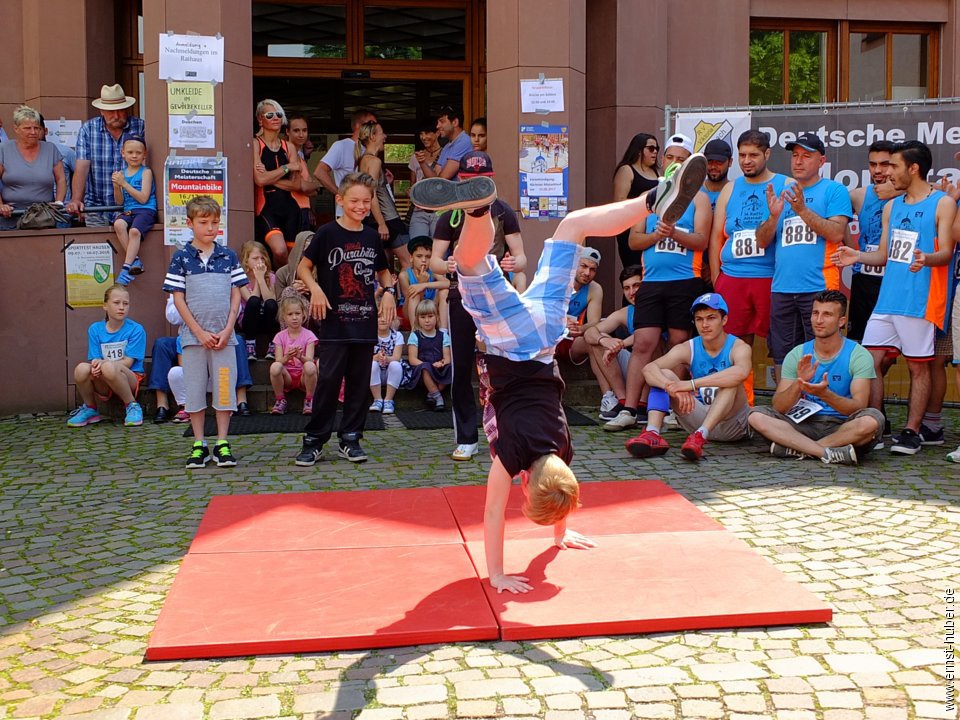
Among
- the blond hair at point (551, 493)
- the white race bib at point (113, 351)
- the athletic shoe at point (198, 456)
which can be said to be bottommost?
the athletic shoe at point (198, 456)

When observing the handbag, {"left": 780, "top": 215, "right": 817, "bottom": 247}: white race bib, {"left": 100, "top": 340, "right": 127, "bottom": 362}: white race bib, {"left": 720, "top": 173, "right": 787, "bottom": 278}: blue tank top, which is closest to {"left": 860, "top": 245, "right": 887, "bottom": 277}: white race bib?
{"left": 780, "top": 215, "right": 817, "bottom": 247}: white race bib

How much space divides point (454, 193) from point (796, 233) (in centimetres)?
459

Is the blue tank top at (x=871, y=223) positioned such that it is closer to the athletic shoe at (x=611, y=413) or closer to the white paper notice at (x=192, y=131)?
the athletic shoe at (x=611, y=413)

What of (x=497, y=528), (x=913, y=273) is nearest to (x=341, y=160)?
(x=913, y=273)

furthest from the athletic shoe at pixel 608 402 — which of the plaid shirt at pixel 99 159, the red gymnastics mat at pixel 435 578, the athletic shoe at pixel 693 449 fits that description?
the plaid shirt at pixel 99 159

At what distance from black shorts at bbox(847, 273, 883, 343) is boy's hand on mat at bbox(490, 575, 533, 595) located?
4643 millimetres

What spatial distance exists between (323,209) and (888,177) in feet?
24.3

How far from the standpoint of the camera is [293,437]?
8.93 m

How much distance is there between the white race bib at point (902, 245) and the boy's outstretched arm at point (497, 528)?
4.36 m

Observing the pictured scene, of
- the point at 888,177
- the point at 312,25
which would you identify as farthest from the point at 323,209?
the point at 888,177

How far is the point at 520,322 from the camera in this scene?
491 centimetres

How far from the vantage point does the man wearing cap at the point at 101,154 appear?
10586 millimetres

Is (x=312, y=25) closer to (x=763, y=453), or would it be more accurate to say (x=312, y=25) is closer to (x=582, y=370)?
(x=582, y=370)

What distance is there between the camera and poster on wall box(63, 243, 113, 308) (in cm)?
1030
